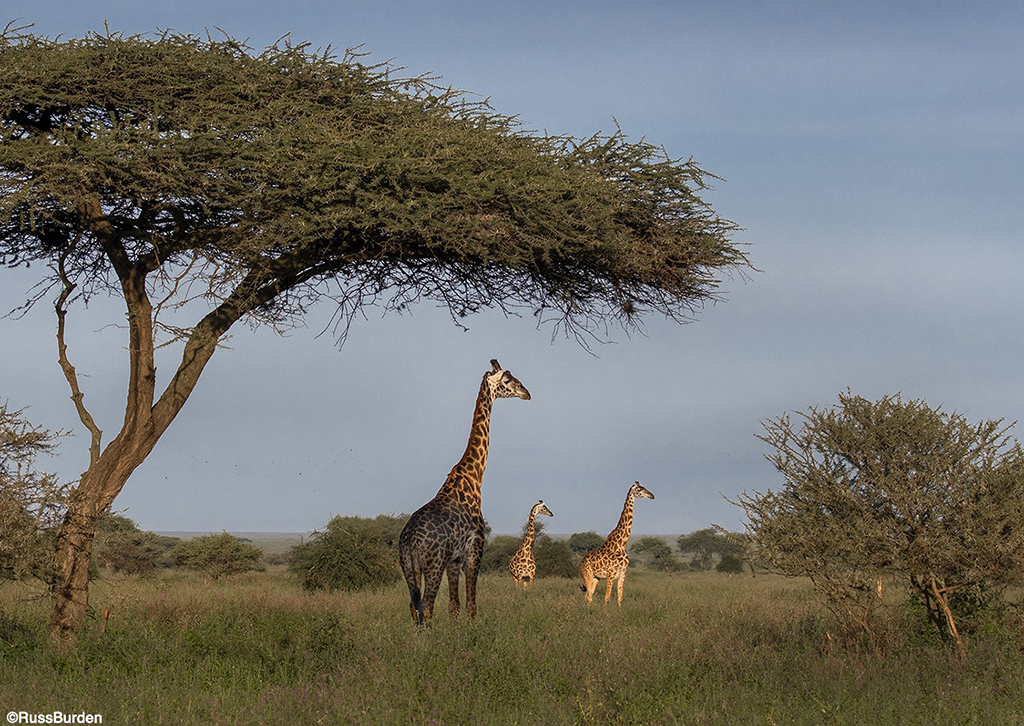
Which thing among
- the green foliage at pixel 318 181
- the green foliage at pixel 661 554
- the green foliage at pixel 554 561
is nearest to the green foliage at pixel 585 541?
the green foliage at pixel 661 554

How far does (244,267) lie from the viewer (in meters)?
11.8

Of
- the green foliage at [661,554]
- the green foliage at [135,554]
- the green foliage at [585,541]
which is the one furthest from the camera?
the green foliage at [585,541]

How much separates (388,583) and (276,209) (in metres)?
13.3

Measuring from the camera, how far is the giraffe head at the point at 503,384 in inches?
476

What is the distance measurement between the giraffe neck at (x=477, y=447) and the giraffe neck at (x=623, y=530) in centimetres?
624

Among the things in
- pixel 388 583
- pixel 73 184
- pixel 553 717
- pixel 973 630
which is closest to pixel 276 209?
pixel 73 184

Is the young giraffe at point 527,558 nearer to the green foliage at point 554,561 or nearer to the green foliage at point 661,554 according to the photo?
the green foliage at point 554,561

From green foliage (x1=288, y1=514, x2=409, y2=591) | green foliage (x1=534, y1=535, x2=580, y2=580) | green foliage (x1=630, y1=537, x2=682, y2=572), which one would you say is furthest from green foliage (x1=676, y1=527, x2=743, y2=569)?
green foliage (x1=288, y1=514, x2=409, y2=591)

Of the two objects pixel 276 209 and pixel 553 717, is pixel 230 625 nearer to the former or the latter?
pixel 276 209

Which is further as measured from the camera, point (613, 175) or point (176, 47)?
point (613, 175)

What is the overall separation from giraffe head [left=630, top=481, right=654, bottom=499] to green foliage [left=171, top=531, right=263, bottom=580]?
55.5 ft

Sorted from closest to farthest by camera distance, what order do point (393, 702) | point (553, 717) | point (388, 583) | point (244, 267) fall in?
point (553, 717) → point (393, 702) → point (244, 267) → point (388, 583)

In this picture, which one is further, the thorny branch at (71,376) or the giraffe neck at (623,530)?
the giraffe neck at (623,530)

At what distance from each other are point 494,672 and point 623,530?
32.9ft
